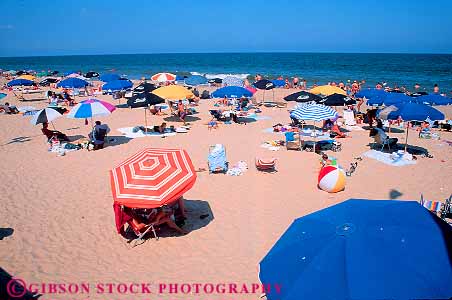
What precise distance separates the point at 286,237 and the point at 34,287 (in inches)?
165

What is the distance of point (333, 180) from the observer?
8.14m

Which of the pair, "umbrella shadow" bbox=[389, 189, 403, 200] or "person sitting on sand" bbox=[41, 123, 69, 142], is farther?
"person sitting on sand" bbox=[41, 123, 69, 142]

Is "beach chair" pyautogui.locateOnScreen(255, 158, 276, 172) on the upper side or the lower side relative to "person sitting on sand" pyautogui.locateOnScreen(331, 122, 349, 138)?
lower

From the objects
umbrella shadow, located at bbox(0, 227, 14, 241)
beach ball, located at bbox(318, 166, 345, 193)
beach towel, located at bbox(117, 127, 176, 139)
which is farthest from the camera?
beach towel, located at bbox(117, 127, 176, 139)

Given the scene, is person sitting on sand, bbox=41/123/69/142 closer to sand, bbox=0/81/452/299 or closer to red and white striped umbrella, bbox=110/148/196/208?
sand, bbox=0/81/452/299

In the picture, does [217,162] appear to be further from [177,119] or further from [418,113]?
[177,119]

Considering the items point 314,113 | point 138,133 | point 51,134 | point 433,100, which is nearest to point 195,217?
point 314,113

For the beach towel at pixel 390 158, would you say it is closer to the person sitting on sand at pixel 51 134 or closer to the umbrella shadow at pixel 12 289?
the umbrella shadow at pixel 12 289

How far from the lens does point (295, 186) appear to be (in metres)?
8.61

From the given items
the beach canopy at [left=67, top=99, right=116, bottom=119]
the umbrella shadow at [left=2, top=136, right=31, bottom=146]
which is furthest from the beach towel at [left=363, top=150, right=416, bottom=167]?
the umbrella shadow at [left=2, top=136, right=31, bottom=146]

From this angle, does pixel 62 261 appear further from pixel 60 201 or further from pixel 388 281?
pixel 388 281

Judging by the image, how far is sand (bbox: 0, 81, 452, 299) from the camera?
17.9 ft

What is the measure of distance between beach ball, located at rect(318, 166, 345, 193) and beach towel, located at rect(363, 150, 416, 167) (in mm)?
3014

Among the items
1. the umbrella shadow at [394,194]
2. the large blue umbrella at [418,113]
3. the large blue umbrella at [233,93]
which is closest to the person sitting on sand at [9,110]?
the large blue umbrella at [233,93]
